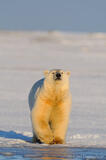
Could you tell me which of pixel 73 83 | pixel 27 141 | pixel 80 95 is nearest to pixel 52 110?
pixel 27 141

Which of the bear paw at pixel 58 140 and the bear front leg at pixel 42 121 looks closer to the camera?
the bear front leg at pixel 42 121

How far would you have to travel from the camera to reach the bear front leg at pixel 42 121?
6.71 meters

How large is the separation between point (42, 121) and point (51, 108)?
0.66 ft

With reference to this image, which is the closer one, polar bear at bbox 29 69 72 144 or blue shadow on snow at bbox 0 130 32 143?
polar bear at bbox 29 69 72 144

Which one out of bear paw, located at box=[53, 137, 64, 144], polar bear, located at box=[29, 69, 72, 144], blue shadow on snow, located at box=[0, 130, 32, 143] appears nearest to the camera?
polar bear, located at box=[29, 69, 72, 144]

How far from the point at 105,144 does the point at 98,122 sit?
2.07 meters

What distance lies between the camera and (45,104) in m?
6.75

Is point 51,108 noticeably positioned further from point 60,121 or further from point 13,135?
point 13,135

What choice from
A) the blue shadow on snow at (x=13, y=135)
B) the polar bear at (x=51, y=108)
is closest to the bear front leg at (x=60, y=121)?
the polar bear at (x=51, y=108)

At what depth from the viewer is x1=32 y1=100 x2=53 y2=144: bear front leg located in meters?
6.71

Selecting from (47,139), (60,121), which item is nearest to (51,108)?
(60,121)

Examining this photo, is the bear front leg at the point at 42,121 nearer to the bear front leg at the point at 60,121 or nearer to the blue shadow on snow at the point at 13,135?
the bear front leg at the point at 60,121

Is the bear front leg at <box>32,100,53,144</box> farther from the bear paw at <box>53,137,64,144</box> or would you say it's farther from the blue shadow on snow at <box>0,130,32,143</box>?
the blue shadow on snow at <box>0,130,32,143</box>

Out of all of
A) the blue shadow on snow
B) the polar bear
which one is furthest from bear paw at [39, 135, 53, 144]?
the blue shadow on snow
